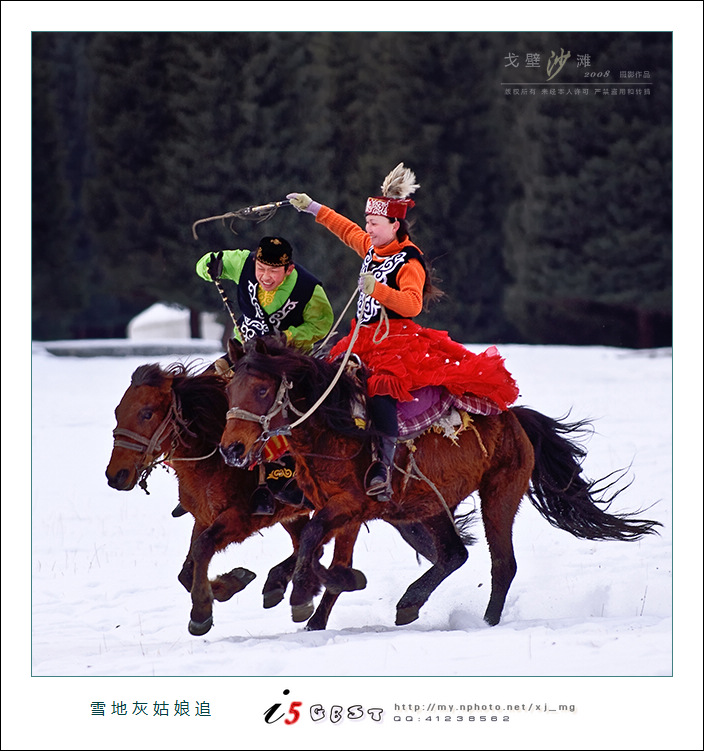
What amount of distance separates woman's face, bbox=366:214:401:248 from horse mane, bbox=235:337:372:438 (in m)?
0.79

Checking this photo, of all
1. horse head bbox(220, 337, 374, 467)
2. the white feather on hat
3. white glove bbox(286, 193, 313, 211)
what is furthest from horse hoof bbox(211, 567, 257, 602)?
the white feather on hat

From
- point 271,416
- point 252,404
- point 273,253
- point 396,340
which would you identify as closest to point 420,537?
point 396,340

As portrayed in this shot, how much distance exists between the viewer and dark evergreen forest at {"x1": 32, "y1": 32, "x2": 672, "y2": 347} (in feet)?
49.4

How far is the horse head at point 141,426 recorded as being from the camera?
235 inches

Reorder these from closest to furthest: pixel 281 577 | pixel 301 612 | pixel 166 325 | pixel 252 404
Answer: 1. pixel 252 404
2. pixel 301 612
3. pixel 281 577
4. pixel 166 325

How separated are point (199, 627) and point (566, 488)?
8.57 feet

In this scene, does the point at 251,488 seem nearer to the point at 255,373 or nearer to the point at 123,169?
the point at 255,373

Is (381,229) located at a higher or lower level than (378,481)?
higher

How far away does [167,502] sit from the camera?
1091cm

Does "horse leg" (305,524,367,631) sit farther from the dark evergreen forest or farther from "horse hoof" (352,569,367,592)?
the dark evergreen forest

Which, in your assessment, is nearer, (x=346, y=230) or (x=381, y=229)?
(x=381, y=229)

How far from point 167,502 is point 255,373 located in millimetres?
Answer: 5553

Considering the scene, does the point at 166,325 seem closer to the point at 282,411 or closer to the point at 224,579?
the point at 224,579

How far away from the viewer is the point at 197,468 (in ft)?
21.1
